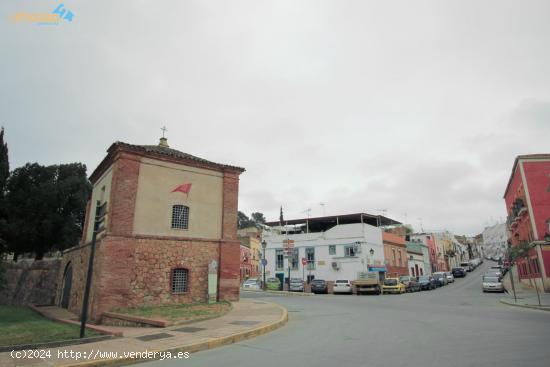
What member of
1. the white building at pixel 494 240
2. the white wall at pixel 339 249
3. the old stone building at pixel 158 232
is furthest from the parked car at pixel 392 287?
the white building at pixel 494 240

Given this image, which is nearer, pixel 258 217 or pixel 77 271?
pixel 77 271

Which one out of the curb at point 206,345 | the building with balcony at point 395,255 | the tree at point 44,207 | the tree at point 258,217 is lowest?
the curb at point 206,345

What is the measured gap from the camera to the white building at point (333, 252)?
39500 mm

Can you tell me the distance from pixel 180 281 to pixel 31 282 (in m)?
22.8

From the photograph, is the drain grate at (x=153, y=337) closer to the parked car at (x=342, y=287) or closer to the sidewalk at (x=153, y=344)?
the sidewalk at (x=153, y=344)

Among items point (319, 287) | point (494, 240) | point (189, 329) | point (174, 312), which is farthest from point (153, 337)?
point (494, 240)

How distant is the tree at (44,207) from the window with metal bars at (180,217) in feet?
99.2

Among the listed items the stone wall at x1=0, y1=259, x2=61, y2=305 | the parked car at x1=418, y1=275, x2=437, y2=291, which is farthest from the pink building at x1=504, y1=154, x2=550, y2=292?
the stone wall at x1=0, y1=259, x2=61, y2=305

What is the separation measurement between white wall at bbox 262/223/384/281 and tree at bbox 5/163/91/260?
24963 mm

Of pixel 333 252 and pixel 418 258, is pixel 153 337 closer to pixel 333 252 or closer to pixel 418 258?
pixel 333 252

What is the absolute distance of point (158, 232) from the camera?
1772 cm

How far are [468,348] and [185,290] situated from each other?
1356cm

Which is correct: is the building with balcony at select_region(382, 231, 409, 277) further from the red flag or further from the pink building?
the red flag

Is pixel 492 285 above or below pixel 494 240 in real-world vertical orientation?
below
